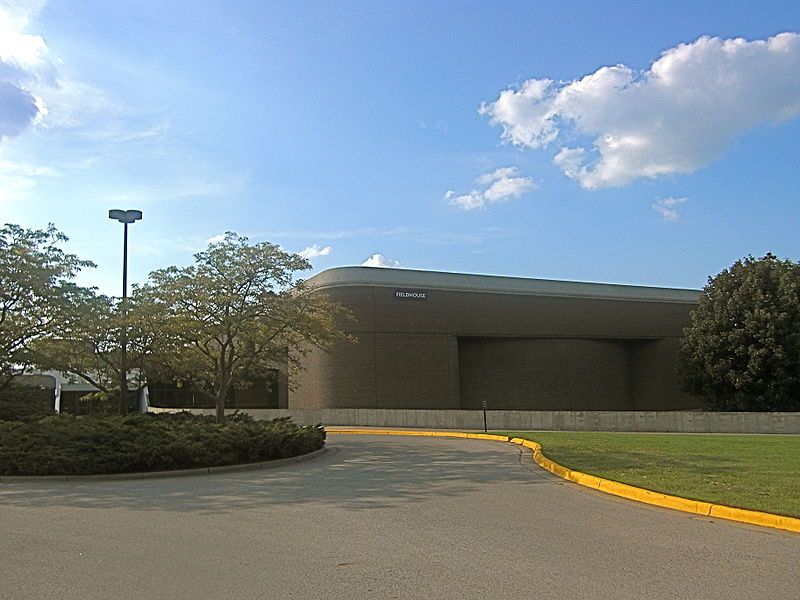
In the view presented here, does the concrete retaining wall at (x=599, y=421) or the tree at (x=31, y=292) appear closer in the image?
the tree at (x=31, y=292)

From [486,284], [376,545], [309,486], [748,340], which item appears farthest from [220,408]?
[748,340]

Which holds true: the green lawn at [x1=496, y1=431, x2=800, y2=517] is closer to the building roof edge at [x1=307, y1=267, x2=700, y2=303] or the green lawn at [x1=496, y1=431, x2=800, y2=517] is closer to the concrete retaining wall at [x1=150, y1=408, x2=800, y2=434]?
the concrete retaining wall at [x1=150, y1=408, x2=800, y2=434]

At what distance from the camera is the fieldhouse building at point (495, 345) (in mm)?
41500

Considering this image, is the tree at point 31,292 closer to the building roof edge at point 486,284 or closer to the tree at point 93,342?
the tree at point 93,342

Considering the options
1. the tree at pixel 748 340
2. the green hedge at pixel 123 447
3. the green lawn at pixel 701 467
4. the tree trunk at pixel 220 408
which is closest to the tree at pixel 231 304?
the tree trunk at pixel 220 408

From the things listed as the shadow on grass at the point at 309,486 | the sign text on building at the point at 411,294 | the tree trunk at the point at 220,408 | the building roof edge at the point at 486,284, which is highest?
the building roof edge at the point at 486,284

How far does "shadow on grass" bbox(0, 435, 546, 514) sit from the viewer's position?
455 inches

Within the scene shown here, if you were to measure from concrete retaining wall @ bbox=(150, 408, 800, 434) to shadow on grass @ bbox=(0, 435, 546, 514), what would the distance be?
40.8 feet

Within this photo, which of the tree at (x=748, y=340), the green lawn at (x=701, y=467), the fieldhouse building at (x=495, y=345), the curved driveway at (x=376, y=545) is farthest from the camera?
the fieldhouse building at (x=495, y=345)

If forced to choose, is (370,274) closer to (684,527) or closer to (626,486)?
(626,486)

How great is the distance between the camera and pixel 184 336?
2339cm

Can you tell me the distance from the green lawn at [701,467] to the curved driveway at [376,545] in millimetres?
986

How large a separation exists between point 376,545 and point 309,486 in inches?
222

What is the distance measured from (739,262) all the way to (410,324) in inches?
723
